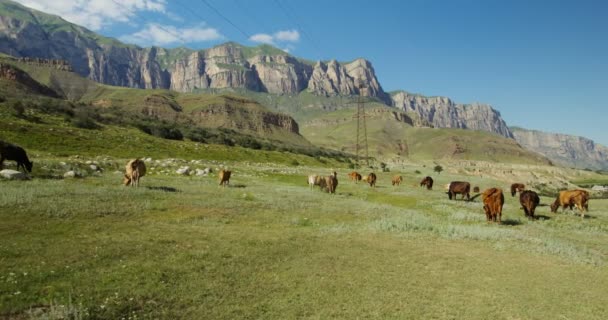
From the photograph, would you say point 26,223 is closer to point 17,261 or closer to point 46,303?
point 17,261

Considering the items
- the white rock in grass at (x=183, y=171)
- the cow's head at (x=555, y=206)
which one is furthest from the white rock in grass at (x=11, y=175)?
the cow's head at (x=555, y=206)

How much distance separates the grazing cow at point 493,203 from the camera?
2538 cm

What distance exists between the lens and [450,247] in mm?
17781

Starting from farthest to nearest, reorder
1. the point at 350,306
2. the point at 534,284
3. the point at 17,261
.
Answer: the point at 534,284 → the point at 17,261 → the point at 350,306

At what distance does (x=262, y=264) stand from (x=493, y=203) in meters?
19.3

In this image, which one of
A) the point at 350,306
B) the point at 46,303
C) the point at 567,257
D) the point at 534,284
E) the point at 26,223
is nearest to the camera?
the point at 46,303

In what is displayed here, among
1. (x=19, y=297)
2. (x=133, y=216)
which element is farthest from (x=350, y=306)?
(x=133, y=216)

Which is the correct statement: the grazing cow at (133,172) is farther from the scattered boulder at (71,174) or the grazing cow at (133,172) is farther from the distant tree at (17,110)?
the distant tree at (17,110)

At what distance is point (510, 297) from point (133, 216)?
16.0 metres

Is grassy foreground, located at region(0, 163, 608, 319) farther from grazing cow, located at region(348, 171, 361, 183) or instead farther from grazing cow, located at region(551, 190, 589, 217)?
grazing cow, located at region(348, 171, 361, 183)

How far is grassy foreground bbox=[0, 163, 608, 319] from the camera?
952cm

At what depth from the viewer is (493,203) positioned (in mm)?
25891

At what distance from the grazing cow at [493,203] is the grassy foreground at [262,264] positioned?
2051 millimetres

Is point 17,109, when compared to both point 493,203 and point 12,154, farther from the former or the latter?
point 493,203
